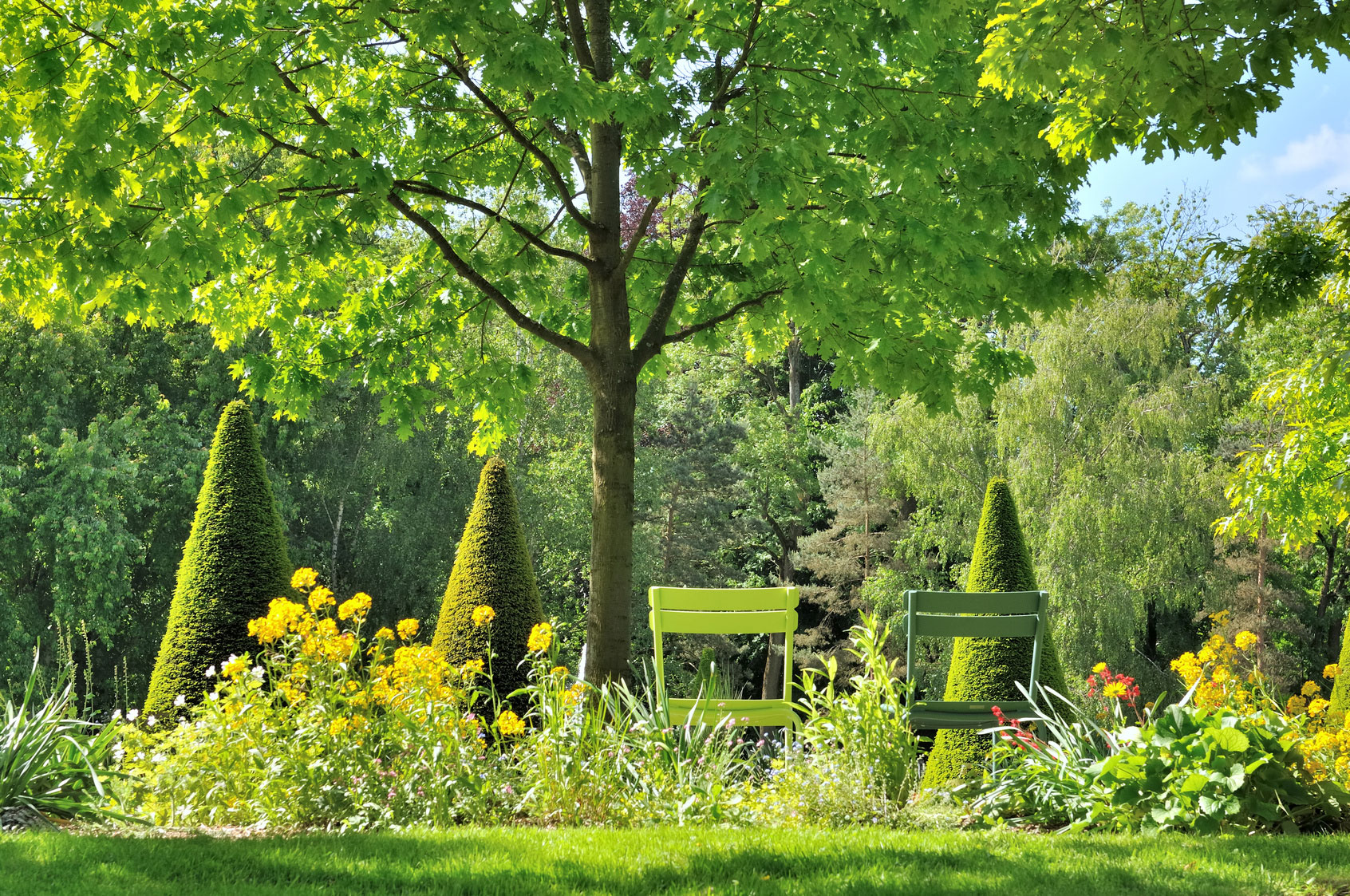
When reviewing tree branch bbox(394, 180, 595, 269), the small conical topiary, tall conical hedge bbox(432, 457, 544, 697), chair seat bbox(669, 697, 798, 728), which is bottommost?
the small conical topiary

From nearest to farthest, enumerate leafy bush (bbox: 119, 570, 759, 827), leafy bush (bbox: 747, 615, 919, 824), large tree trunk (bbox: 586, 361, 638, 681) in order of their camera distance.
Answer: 1. leafy bush (bbox: 119, 570, 759, 827)
2. leafy bush (bbox: 747, 615, 919, 824)
3. large tree trunk (bbox: 586, 361, 638, 681)

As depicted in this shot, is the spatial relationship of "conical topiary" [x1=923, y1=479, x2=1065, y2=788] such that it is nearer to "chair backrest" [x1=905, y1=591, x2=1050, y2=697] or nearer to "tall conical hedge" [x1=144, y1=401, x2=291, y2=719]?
"chair backrest" [x1=905, y1=591, x2=1050, y2=697]

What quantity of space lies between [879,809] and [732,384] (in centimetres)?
2161

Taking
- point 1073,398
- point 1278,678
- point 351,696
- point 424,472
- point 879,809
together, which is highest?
point 1073,398

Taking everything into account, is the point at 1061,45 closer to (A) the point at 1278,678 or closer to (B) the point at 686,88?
(B) the point at 686,88

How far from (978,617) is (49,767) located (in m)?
4.71

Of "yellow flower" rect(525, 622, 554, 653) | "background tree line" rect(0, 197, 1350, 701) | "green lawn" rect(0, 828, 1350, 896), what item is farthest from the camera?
"background tree line" rect(0, 197, 1350, 701)

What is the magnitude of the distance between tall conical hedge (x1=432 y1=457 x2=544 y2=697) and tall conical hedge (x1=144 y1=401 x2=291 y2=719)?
1.35m

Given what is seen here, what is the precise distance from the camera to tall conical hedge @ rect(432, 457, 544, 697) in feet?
25.7

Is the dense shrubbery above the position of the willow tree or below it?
below

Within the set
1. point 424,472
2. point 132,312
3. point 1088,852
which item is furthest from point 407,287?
point 424,472

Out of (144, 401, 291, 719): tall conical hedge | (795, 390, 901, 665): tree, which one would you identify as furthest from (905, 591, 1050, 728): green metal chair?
(795, 390, 901, 665): tree

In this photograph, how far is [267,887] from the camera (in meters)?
3.21

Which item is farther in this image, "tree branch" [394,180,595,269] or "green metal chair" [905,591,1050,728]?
"tree branch" [394,180,595,269]
